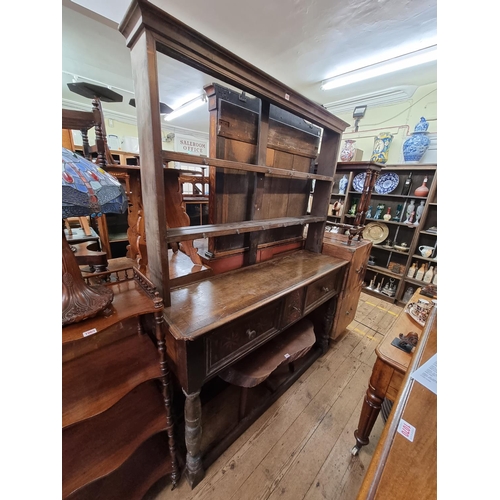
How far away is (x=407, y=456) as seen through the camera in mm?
464

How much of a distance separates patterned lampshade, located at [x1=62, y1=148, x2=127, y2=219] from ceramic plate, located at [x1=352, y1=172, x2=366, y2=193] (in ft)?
11.0

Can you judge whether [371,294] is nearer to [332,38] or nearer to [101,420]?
[332,38]

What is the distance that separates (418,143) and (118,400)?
3.74 metres

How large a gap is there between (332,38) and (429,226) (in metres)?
2.52

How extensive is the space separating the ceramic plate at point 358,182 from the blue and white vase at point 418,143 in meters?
0.56

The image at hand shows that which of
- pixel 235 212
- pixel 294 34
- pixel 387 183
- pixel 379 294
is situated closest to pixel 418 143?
pixel 387 183

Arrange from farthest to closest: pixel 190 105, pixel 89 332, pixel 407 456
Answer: pixel 190 105, pixel 89 332, pixel 407 456

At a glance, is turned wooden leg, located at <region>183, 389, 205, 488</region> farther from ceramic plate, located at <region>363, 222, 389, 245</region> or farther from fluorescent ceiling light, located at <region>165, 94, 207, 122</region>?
fluorescent ceiling light, located at <region>165, 94, 207, 122</region>

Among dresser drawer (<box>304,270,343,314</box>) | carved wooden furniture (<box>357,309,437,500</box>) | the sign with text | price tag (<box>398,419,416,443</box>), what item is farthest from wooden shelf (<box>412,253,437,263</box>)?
the sign with text

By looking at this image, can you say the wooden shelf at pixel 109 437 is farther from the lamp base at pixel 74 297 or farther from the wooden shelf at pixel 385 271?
the wooden shelf at pixel 385 271

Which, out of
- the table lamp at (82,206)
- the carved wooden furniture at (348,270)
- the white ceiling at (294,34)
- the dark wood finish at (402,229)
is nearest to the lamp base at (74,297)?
the table lamp at (82,206)

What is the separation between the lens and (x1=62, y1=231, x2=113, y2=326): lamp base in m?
0.61

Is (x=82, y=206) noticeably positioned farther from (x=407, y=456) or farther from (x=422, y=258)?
(x=422, y=258)
